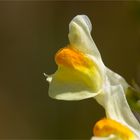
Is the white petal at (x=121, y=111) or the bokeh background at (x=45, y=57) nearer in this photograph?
the white petal at (x=121, y=111)

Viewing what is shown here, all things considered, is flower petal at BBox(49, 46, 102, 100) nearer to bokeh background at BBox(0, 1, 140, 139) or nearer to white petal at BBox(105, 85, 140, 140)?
white petal at BBox(105, 85, 140, 140)

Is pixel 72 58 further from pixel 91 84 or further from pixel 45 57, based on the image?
pixel 45 57

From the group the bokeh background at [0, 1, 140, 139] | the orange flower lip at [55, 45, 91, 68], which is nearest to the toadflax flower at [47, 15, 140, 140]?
the orange flower lip at [55, 45, 91, 68]

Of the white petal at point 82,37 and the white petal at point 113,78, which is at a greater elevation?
the white petal at point 82,37

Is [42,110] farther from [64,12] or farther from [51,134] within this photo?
[64,12]

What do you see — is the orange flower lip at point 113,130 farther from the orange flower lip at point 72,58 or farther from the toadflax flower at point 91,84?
the orange flower lip at point 72,58

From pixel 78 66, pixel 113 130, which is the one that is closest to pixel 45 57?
pixel 78 66

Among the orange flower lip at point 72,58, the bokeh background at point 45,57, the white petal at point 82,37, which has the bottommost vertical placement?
the bokeh background at point 45,57

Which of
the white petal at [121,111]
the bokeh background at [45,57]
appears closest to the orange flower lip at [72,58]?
the white petal at [121,111]
